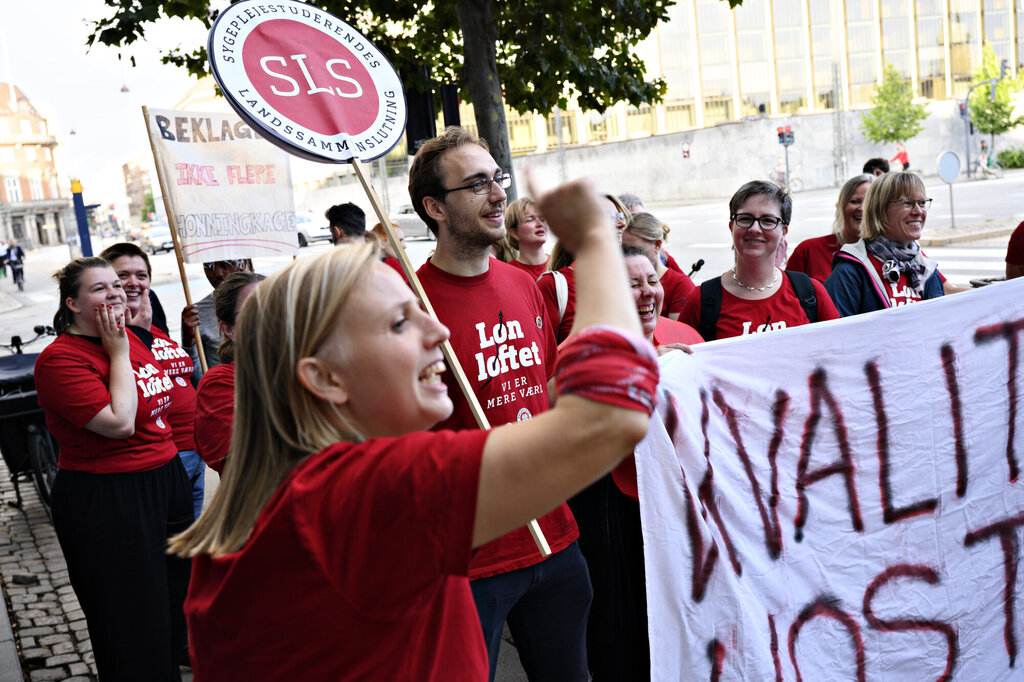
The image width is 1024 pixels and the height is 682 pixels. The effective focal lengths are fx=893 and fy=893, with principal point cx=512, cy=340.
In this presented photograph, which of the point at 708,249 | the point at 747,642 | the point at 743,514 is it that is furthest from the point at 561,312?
the point at 708,249

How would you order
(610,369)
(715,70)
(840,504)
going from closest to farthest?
(610,369) → (840,504) → (715,70)

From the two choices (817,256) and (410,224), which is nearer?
(817,256)

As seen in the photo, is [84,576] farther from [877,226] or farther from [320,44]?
[877,226]

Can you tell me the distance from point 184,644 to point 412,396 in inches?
139

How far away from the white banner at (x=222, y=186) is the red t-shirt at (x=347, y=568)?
3.92 m

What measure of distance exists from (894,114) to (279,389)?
171ft

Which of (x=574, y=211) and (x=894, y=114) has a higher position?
(x=894, y=114)

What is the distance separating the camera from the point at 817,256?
5523 millimetres

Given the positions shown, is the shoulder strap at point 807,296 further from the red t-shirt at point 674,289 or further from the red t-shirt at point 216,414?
the red t-shirt at point 216,414

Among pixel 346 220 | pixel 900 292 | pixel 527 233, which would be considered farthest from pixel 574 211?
pixel 346 220

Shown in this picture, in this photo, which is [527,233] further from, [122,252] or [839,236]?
[122,252]

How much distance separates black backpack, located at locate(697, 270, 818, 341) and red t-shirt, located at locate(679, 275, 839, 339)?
2 centimetres

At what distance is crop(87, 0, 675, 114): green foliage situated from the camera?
290 inches

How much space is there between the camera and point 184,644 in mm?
4254
